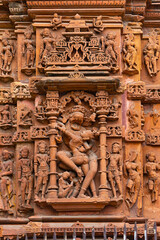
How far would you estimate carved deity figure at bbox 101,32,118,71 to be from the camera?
13.1m

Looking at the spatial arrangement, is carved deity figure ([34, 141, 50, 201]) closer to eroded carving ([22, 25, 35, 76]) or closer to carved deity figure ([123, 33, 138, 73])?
eroded carving ([22, 25, 35, 76])

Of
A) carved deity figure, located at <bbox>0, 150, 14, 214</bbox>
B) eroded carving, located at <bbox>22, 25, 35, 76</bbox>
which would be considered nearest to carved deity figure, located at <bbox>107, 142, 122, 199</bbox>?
carved deity figure, located at <bbox>0, 150, 14, 214</bbox>

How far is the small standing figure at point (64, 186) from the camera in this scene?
12.4m

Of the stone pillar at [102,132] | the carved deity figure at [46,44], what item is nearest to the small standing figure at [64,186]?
the stone pillar at [102,132]

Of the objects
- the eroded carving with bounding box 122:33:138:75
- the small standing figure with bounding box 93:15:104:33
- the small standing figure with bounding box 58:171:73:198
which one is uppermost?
the small standing figure with bounding box 93:15:104:33

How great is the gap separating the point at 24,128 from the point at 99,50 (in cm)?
189

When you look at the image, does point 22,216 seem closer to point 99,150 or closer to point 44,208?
point 44,208

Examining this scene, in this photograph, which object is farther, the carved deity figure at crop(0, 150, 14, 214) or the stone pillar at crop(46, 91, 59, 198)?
the carved deity figure at crop(0, 150, 14, 214)

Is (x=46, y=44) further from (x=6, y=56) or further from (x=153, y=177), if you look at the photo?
(x=153, y=177)

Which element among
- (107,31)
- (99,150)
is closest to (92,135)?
(99,150)

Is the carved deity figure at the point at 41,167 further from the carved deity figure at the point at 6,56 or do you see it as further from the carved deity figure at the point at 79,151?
the carved deity figure at the point at 6,56

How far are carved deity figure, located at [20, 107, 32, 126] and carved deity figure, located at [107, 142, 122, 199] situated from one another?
60.6 inches

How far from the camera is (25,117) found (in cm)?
1308

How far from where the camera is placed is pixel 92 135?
12.7m
